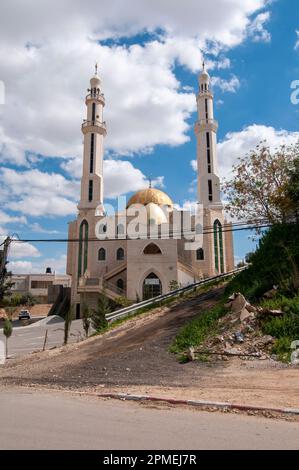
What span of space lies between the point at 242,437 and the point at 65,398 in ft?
13.2

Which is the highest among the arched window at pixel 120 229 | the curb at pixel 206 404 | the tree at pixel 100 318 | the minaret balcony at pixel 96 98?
the minaret balcony at pixel 96 98

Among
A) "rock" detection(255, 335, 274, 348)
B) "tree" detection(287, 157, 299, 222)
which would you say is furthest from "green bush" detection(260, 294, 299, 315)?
"tree" detection(287, 157, 299, 222)

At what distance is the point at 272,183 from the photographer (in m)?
19.1

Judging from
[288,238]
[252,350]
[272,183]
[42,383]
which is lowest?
[42,383]

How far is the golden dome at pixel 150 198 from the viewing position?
4606 centimetres

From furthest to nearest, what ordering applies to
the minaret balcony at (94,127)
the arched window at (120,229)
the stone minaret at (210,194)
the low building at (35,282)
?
the low building at (35,282)
the minaret balcony at (94,127)
the arched window at (120,229)
the stone minaret at (210,194)

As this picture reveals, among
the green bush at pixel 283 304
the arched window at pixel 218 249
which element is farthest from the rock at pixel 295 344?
the arched window at pixel 218 249

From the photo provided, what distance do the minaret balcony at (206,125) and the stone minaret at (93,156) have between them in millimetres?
11585

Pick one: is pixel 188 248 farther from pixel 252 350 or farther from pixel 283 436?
pixel 283 436

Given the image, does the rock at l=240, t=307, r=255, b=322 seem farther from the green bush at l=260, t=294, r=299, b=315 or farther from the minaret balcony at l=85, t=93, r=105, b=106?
the minaret balcony at l=85, t=93, r=105, b=106

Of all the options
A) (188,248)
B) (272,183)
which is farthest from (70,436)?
(188,248)

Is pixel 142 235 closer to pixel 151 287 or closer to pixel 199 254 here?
pixel 151 287

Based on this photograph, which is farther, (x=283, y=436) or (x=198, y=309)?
(x=198, y=309)

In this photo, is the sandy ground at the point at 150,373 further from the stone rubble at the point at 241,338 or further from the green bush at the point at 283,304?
the green bush at the point at 283,304
